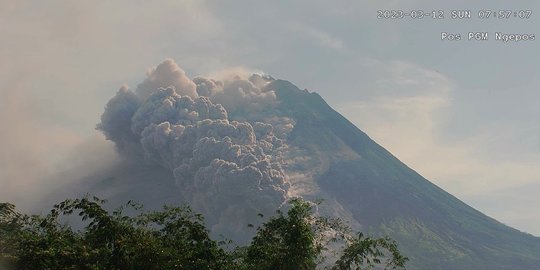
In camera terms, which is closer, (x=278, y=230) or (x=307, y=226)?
(x=307, y=226)

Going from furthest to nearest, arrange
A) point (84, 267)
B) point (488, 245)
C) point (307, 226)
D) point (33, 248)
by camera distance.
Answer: point (488, 245)
point (307, 226)
point (33, 248)
point (84, 267)

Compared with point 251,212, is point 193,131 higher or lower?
higher

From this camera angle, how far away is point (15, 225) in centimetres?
2666

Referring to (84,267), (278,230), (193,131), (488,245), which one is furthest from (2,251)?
(488,245)

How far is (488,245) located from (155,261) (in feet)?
648

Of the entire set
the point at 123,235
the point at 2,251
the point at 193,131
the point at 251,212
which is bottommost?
the point at 2,251

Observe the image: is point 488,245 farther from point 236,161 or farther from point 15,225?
point 15,225

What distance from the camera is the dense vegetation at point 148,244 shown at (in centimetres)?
2120

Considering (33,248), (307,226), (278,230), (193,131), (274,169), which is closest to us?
(33,248)

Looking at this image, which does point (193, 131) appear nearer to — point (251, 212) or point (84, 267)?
point (251, 212)

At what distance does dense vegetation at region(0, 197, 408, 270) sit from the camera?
69.6 ft

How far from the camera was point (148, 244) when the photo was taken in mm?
21625

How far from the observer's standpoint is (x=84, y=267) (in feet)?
66.6

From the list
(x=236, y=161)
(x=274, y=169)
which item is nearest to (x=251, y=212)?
(x=274, y=169)
